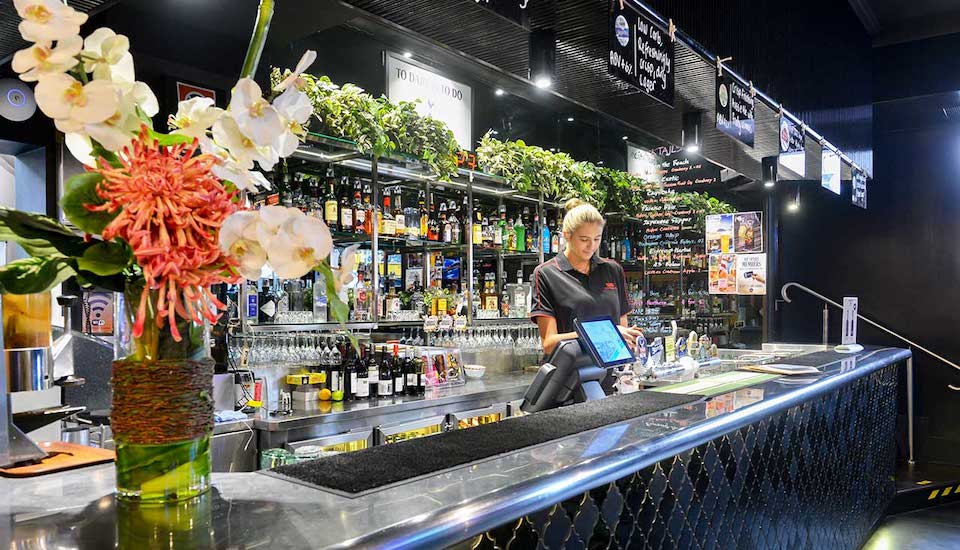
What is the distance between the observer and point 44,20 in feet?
2.76

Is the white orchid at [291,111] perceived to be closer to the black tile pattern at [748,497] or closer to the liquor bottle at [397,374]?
the black tile pattern at [748,497]

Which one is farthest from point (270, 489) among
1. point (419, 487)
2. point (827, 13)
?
point (827, 13)

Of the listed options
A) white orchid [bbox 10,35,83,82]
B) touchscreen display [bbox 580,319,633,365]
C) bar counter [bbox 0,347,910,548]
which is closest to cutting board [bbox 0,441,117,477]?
bar counter [bbox 0,347,910,548]

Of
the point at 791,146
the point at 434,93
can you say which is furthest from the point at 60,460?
the point at 791,146

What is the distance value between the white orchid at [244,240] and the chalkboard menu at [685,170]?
6.39 m

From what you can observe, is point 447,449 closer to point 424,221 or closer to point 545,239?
point 424,221

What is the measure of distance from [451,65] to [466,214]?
1.27m

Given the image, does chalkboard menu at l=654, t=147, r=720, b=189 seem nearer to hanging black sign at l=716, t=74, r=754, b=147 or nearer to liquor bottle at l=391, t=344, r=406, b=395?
hanging black sign at l=716, t=74, r=754, b=147

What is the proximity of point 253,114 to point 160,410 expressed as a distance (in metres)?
0.43

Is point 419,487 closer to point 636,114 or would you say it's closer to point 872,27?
point 636,114

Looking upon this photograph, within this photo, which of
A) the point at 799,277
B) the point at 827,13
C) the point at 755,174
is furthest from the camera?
the point at 799,277

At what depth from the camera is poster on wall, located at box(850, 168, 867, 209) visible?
24.3 ft

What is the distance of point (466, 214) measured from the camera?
5344 mm

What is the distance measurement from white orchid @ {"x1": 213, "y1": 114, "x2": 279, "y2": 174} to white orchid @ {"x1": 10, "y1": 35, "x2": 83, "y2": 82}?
0.19 m
